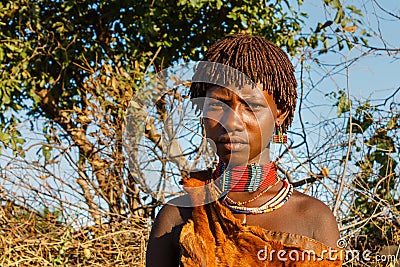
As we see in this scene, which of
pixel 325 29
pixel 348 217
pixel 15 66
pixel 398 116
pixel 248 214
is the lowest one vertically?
pixel 248 214

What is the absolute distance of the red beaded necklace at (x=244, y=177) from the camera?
1.85 meters

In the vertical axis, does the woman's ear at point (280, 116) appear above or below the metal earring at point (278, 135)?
Result: above

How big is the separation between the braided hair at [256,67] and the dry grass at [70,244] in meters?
2.45

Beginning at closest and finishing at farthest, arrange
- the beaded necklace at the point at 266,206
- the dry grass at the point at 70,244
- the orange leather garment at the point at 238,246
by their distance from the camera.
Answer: the orange leather garment at the point at 238,246, the beaded necklace at the point at 266,206, the dry grass at the point at 70,244

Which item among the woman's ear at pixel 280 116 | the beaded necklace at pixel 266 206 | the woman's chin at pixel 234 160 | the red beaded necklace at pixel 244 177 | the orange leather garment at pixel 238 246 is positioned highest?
the woman's ear at pixel 280 116

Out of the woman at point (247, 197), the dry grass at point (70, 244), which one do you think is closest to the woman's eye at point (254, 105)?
the woman at point (247, 197)

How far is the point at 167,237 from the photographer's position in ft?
6.24

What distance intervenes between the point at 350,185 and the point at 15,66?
8.39 feet

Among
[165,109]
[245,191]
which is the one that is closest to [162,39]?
[165,109]

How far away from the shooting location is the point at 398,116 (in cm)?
439

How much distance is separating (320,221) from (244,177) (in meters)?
0.23

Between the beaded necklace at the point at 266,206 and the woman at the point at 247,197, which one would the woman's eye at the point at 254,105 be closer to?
the woman at the point at 247,197

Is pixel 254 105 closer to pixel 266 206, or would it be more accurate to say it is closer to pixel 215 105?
pixel 215 105

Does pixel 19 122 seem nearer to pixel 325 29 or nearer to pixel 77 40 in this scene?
pixel 77 40
